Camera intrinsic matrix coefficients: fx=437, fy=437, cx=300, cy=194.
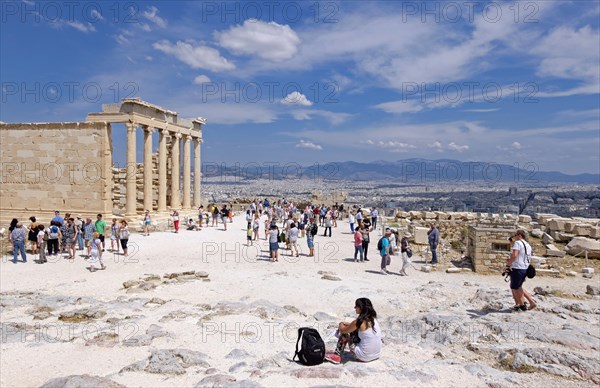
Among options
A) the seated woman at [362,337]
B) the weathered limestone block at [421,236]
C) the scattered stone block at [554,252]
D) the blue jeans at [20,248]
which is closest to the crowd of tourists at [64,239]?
the blue jeans at [20,248]

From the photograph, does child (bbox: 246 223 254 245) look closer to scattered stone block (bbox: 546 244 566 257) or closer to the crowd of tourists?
the crowd of tourists

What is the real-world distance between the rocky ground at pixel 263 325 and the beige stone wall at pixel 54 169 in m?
7.73

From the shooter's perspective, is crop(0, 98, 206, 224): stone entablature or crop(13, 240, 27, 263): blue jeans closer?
crop(13, 240, 27, 263): blue jeans

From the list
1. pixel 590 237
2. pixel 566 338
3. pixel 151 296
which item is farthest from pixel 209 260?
pixel 590 237

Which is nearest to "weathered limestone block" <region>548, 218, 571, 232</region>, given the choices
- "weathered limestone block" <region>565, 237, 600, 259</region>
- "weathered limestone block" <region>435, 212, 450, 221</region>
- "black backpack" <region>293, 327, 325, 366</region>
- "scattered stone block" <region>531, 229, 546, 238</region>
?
"scattered stone block" <region>531, 229, 546, 238</region>

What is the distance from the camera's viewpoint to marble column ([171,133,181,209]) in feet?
89.7

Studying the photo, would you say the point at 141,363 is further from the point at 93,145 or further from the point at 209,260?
the point at 93,145

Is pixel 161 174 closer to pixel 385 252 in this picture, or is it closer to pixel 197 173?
pixel 197 173

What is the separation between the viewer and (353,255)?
1855 centimetres

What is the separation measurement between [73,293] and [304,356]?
311 inches

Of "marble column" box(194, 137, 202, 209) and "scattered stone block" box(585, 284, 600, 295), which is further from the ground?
"marble column" box(194, 137, 202, 209)

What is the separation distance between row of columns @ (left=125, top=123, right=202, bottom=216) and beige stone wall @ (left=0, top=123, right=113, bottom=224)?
102 centimetres

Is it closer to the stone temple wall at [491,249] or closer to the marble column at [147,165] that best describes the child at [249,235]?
the marble column at [147,165]

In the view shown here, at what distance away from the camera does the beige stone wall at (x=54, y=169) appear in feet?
72.7
